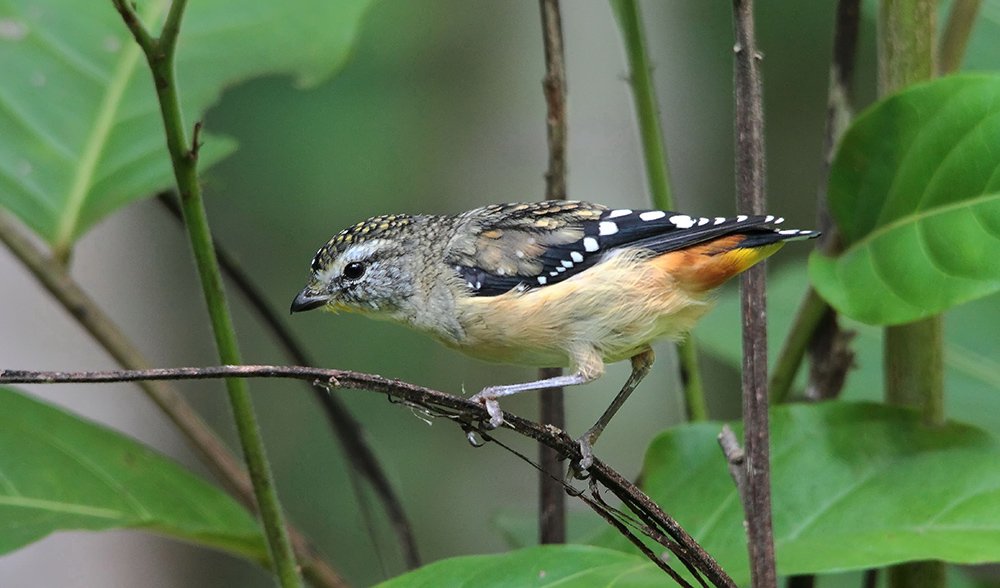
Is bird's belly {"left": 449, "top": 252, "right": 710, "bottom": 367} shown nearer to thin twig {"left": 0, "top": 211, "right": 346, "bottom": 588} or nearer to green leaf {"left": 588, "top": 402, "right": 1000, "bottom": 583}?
green leaf {"left": 588, "top": 402, "right": 1000, "bottom": 583}

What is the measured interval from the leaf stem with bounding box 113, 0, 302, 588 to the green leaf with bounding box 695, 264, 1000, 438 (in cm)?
153

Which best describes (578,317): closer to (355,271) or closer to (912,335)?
(355,271)

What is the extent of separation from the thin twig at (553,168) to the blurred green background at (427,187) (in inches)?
135

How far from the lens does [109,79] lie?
2387mm

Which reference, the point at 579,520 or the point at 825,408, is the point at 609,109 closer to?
the point at 579,520

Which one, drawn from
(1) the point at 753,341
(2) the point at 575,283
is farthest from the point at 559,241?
(1) the point at 753,341

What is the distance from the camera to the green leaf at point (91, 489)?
1841 mm

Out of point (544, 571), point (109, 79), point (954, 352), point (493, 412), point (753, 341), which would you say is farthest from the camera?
point (954, 352)

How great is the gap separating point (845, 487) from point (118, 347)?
4.69ft

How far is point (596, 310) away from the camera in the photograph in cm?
194

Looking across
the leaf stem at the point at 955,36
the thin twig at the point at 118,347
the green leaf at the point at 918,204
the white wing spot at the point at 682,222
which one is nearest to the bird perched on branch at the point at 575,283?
the white wing spot at the point at 682,222

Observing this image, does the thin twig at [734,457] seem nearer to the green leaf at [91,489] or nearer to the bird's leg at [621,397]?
the bird's leg at [621,397]

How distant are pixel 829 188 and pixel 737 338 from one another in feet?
3.00

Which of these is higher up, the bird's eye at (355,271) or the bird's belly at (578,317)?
the bird's eye at (355,271)
